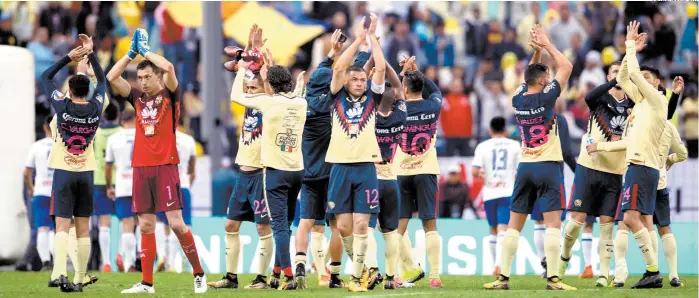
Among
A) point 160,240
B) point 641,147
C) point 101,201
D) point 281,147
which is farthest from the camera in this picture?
point 101,201

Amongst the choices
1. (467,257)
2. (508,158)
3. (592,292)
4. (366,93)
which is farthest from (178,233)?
(467,257)

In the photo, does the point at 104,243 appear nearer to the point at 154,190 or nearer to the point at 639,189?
the point at 154,190

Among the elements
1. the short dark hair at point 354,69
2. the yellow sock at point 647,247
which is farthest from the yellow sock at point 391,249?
the yellow sock at point 647,247

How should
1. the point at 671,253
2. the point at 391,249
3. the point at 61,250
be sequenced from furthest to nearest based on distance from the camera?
1. the point at 671,253
2. the point at 61,250
3. the point at 391,249

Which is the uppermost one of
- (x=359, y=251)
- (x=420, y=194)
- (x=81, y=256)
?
(x=420, y=194)

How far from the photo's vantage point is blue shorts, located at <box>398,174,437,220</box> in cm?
1495

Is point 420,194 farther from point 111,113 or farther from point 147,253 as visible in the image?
point 111,113

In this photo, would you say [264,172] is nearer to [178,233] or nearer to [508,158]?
[178,233]

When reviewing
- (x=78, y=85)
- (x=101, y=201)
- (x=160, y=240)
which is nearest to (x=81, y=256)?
(x=78, y=85)

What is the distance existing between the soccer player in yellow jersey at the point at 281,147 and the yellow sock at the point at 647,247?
3963 millimetres

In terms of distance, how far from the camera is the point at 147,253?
13266 millimetres

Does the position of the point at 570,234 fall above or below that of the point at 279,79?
below

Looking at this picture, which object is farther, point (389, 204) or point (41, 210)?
point (41, 210)

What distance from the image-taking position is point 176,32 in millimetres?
27938
